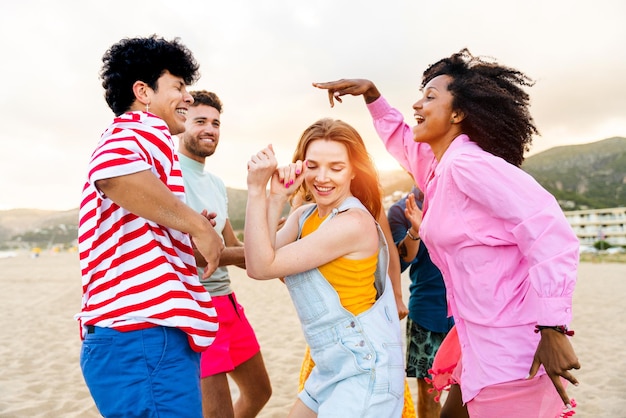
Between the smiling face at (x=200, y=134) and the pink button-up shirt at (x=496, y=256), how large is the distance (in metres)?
2.13

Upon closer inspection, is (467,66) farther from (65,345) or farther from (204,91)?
(65,345)

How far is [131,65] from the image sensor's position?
2.27m

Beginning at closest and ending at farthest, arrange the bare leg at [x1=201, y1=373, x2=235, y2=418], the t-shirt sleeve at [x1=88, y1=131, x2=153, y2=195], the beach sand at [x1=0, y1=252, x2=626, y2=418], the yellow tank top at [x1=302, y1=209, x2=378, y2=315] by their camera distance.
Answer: the t-shirt sleeve at [x1=88, y1=131, x2=153, y2=195] < the yellow tank top at [x1=302, y1=209, x2=378, y2=315] < the bare leg at [x1=201, y1=373, x2=235, y2=418] < the beach sand at [x1=0, y1=252, x2=626, y2=418]

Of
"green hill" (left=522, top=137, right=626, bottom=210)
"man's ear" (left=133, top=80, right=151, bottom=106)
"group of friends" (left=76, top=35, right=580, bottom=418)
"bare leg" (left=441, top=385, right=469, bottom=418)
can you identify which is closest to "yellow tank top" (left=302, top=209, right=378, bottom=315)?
"group of friends" (left=76, top=35, right=580, bottom=418)

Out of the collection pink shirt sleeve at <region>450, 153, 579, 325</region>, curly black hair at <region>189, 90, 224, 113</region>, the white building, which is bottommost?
the white building

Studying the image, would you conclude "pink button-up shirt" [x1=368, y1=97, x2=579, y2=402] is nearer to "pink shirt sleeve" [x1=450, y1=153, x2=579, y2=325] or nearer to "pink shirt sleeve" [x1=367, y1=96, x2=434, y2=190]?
"pink shirt sleeve" [x1=450, y1=153, x2=579, y2=325]

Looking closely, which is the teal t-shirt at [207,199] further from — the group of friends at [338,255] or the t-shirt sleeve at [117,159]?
the t-shirt sleeve at [117,159]

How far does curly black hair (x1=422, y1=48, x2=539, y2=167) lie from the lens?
2404 mm

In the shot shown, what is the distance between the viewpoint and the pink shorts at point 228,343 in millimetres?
3480

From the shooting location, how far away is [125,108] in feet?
7.61

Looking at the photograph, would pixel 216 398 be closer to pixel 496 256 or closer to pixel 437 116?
pixel 496 256

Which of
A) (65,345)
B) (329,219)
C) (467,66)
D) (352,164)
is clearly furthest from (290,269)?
(65,345)

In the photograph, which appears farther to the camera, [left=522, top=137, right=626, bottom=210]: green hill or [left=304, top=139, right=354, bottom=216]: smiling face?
[left=522, top=137, right=626, bottom=210]: green hill

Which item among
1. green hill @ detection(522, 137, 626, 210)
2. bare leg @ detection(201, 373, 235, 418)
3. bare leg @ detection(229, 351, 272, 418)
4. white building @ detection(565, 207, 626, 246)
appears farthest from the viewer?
green hill @ detection(522, 137, 626, 210)
